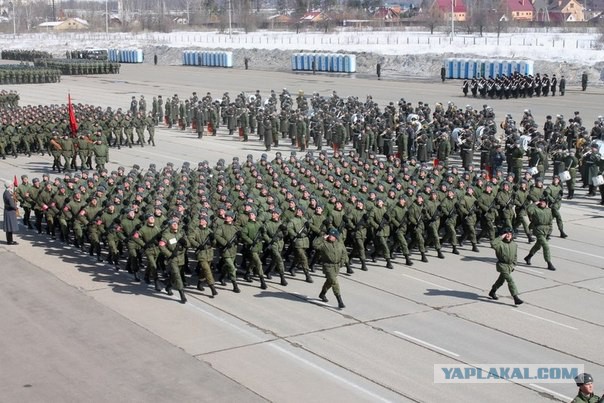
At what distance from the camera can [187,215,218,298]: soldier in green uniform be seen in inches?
624

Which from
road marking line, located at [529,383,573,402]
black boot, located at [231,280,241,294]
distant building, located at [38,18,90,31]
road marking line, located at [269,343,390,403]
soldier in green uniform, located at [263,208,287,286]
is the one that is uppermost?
distant building, located at [38,18,90,31]

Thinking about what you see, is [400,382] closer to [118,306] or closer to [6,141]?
[118,306]

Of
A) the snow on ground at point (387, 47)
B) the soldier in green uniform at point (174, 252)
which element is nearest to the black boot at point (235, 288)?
the soldier in green uniform at point (174, 252)

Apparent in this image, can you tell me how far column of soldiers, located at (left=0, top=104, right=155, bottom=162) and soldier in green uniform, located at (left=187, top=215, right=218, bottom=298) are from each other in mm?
12410

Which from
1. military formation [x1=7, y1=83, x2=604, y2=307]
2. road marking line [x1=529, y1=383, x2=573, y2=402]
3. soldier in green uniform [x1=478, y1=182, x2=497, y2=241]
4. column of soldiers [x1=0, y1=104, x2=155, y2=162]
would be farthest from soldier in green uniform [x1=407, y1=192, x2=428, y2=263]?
column of soldiers [x1=0, y1=104, x2=155, y2=162]

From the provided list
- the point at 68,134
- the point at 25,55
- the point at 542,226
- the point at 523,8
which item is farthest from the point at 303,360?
the point at 523,8

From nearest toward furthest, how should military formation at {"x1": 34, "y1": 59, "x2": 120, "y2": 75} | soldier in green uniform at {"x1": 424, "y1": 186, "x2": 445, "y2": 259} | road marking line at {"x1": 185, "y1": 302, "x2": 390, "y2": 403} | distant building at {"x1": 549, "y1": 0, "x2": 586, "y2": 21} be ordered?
road marking line at {"x1": 185, "y1": 302, "x2": 390, "y2": 403}
soldier in green uniform at {"x1": 424, "y1": 186, "x2": 445, "y2": 259}
military formation at {"x1": 34, "y1": 59, "x2": 120, "y2": 75}
distant building at {"x1": 549, "y1": 0, "x2": 586, "y2": 21}

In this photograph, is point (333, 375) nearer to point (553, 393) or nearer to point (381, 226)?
point (553, 393)

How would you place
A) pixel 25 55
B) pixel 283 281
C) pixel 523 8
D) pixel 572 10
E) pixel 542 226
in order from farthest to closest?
pixel 572 10
pixel 523 8
pixel 25 55
pixel 542 226
pixel 283 281

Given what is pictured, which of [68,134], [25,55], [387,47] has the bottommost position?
[68,134]

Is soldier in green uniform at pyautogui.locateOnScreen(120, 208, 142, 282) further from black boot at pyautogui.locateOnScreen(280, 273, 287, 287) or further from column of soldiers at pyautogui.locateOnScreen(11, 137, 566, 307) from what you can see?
black boot at pyautogui.locateOnScreen(280, 273, 287, 287)

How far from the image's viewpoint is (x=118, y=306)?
1541cm

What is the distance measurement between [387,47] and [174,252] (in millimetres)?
61756

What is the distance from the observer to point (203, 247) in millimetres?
15844
